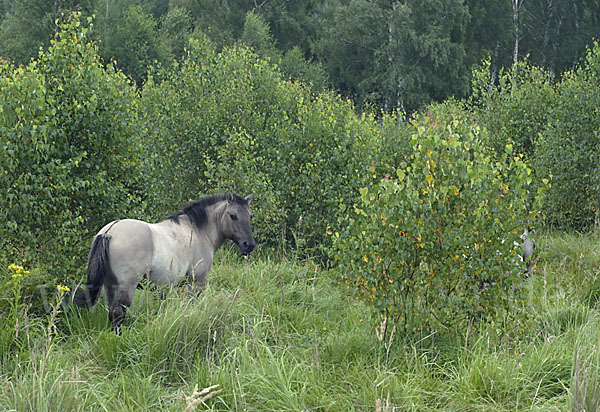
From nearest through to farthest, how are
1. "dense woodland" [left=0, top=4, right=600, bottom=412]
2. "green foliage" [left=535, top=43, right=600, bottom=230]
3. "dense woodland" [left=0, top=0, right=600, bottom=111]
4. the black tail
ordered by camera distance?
"dense woodland" [left=0, top=4, right=600, bottom=412] < the black tail < "green foliage" [left=535, top=43, right=600, bottom=230] < "dense woodland" [left=0, top=0, right=600, bottom=111]

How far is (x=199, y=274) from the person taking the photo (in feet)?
23.1

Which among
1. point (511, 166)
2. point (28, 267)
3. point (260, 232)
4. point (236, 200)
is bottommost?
point (260, 232)

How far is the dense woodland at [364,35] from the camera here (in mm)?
35844

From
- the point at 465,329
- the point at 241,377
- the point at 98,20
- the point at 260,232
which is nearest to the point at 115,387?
the point at 241,377

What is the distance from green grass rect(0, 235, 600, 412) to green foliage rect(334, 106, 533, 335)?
258mm

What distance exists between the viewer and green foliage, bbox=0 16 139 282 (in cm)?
689

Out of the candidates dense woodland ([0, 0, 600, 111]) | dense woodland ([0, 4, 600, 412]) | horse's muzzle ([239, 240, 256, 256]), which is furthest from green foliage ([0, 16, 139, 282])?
dense woodland ([0, 0, 600, 111])

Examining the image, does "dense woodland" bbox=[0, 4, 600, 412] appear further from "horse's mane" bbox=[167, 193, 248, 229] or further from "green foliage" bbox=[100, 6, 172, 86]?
"green foliage" bbox=[100, 6, 172, 86]

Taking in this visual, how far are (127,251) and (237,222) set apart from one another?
166cm

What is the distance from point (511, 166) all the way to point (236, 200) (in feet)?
10.8

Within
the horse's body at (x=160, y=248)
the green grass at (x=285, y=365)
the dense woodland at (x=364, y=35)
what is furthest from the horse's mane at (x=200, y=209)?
the dense woodland at (x=364, y=35)

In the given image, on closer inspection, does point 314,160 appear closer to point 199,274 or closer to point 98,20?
point 199,274

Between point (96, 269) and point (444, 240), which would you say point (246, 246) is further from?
point (444, 240)

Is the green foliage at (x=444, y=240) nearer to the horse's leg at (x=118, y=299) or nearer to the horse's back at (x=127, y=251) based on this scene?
the horse's back at (x=127, y=251)
